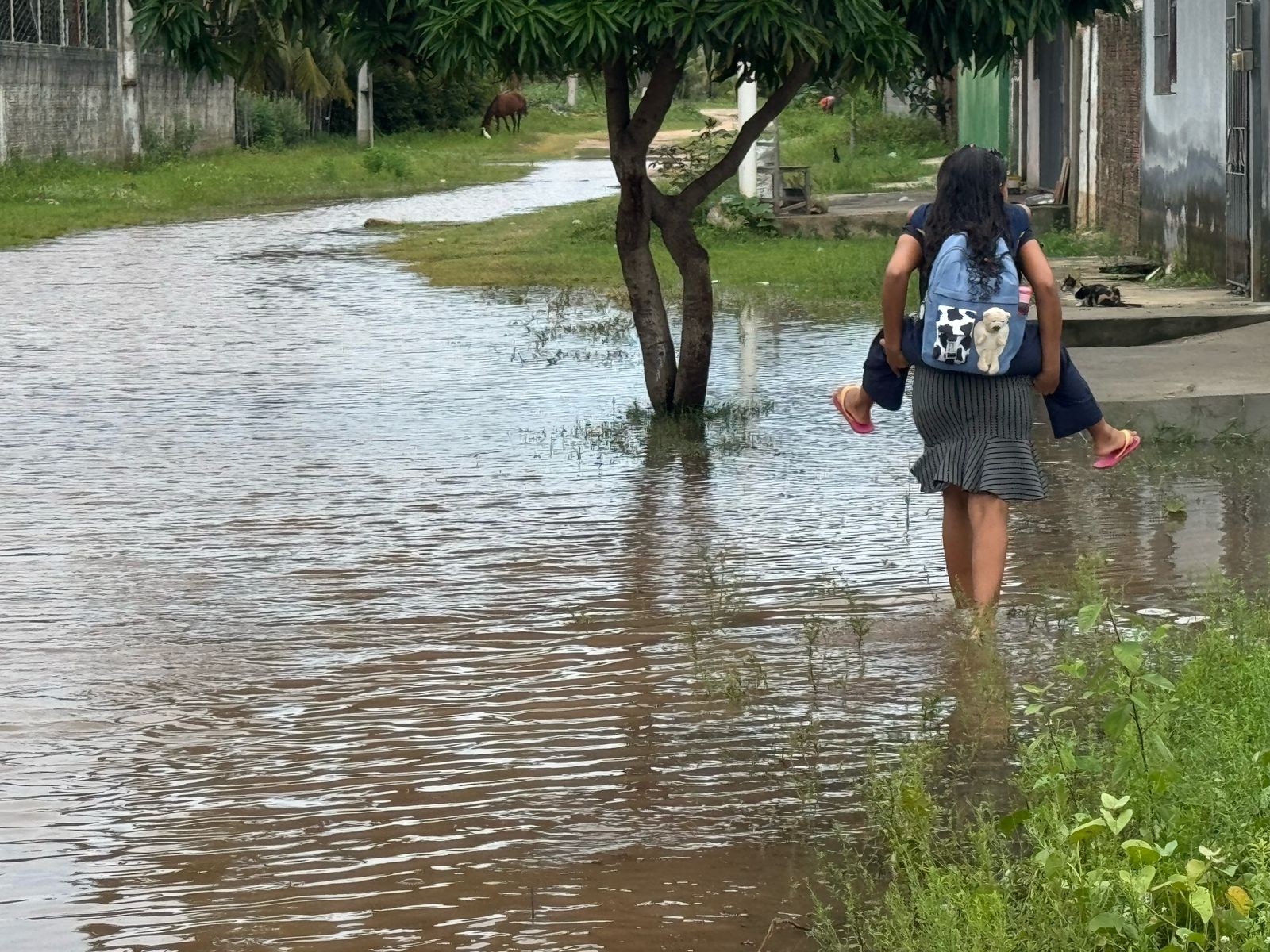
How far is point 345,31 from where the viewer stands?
31.6ft

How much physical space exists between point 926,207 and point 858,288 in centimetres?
1087

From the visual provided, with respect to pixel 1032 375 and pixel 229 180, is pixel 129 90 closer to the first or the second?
pixel 229 180

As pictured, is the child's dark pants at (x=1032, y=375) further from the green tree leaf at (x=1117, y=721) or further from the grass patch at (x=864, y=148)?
the grass patch at (x=864, y=148)

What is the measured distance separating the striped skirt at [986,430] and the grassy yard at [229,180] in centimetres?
1905

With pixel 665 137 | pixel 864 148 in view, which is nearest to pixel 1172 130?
pixel 864 148

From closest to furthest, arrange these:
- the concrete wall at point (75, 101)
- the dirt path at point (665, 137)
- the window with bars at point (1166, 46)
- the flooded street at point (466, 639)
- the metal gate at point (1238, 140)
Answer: the flooded street at point (466, 639) < the metal gate at point (1238, 140) < the window with bars at point (1166, 46) < the concrete wall at point (75, 101) < the dirt path at point (665, 137)

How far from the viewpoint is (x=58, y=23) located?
37.1m

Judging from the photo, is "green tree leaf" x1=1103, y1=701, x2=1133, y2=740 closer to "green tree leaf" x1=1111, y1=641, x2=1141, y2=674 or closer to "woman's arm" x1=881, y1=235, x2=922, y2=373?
"green tree leaf" x1=1111, y1=641, x2=1141, y2=674

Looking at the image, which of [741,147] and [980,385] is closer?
[980,385]

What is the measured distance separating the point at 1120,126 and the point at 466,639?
14.7 meters

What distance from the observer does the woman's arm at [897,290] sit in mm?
5766

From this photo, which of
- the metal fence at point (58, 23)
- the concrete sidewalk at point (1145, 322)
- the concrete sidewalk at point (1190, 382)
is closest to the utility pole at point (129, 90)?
the metal fence at point (58, 23)

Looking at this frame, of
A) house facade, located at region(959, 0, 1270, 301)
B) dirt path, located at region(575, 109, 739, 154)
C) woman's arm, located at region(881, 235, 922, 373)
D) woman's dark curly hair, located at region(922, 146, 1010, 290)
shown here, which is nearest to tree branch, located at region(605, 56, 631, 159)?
house facade, located at region(959, 0, 1270, 301)

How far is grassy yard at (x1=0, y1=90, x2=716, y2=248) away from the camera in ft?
92.9
